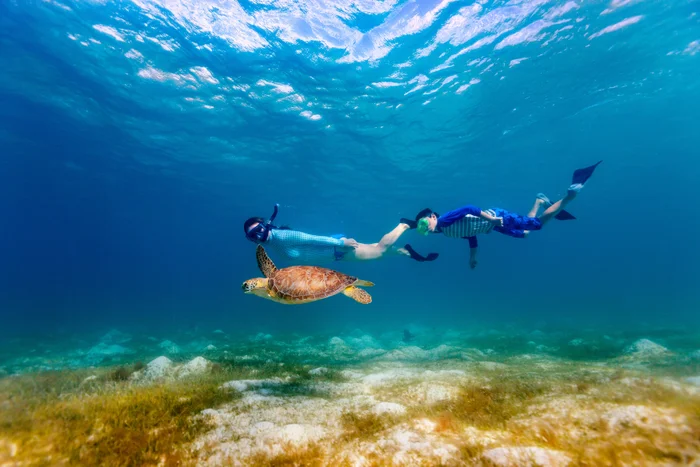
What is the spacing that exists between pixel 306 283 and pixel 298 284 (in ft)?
0.51

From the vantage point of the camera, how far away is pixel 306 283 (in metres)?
5.55

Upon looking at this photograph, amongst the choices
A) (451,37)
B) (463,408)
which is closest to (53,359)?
(463,408)

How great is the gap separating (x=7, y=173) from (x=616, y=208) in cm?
11353

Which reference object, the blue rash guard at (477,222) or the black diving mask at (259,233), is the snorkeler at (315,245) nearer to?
the black diving mask at (259,233)

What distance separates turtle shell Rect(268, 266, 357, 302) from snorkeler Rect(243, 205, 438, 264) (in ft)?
10.0

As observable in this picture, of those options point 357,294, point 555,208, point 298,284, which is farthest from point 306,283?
point 555,208

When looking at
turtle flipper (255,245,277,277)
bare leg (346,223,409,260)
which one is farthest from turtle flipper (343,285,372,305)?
bare leg (346,223,409,260)

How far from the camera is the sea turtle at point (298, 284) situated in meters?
5.31

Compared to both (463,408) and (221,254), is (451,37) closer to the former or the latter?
(463,408)

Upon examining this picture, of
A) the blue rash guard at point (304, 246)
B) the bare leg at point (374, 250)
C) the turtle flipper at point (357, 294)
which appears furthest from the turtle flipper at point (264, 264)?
the bare leg at point (374, 250)

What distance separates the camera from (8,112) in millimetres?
22188

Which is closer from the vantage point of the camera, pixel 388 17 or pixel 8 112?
pixel 388 17

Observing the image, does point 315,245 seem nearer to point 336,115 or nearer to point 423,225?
point 423,225

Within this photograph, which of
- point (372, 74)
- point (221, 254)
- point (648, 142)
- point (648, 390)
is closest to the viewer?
point (648, 390)
